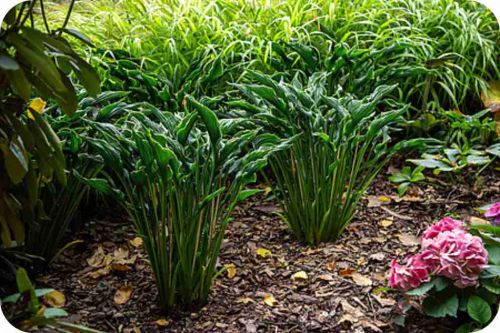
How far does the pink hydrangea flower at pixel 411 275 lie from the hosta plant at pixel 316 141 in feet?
1.22

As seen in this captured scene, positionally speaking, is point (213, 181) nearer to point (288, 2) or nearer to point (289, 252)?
point (289, 252)

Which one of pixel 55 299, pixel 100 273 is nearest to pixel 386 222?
pixel 100 273

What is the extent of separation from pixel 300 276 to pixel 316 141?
386 millimetres

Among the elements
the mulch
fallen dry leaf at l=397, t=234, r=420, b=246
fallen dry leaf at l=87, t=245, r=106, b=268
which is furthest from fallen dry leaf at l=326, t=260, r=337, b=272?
fallen dry leaf at l=87, t=245, r=106, b=268

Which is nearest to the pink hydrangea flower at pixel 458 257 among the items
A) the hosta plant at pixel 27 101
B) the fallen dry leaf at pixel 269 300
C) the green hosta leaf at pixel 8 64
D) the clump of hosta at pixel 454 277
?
the clump of hosta at pixel 454 277

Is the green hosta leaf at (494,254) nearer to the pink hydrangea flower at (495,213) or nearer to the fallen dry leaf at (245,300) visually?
the pink hydrangea flower at (495,213)

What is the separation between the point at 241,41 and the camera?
2238mm

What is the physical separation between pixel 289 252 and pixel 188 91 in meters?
0.65

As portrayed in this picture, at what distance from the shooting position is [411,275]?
1.44 metres

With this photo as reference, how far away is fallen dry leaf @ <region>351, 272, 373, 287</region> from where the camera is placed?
164 cm

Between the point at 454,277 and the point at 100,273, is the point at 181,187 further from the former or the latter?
the point at 454,277

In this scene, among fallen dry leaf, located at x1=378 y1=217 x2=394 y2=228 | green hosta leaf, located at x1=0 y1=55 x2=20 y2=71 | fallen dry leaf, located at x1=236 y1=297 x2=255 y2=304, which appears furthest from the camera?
fallen dry leaf, located at x1=378 y1=217 x2=394 y2=228

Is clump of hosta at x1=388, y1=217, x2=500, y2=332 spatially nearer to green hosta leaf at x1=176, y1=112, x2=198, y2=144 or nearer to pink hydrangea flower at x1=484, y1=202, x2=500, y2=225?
pink hydrangea flower at x1=484, y1=202, x2=500, y2=225

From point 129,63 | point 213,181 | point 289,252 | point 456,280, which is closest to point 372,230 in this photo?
point 289,252
